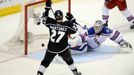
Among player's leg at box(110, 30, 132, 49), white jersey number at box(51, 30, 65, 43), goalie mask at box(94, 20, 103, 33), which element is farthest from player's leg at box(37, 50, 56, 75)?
player's leg at box(110, 30, 132, 49)

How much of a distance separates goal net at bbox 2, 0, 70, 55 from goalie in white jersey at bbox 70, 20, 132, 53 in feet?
1.45

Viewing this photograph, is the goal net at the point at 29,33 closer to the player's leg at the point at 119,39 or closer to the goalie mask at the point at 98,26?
the goalie mask at the point at 98,26

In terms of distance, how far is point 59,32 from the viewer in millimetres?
3641

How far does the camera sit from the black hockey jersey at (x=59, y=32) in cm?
361

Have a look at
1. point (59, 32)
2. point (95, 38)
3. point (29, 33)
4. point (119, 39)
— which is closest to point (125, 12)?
point (119, 39)

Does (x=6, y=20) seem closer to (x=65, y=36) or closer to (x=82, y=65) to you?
(x=82, y=65)

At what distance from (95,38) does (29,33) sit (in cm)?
75

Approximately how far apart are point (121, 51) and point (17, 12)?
222 cm

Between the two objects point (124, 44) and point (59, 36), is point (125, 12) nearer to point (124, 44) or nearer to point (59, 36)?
point (124, 44)

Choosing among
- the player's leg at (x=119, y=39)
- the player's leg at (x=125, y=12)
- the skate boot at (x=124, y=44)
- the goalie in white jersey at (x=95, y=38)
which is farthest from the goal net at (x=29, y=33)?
the player's leg at (x=125, y=12)

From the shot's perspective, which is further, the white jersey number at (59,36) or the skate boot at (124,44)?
the skate boot at (124,44)

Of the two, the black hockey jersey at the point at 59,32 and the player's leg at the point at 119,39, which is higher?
the black hockey jersey at the point at 59,32

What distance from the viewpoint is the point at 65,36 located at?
3.65m

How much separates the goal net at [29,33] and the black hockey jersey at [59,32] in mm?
770
